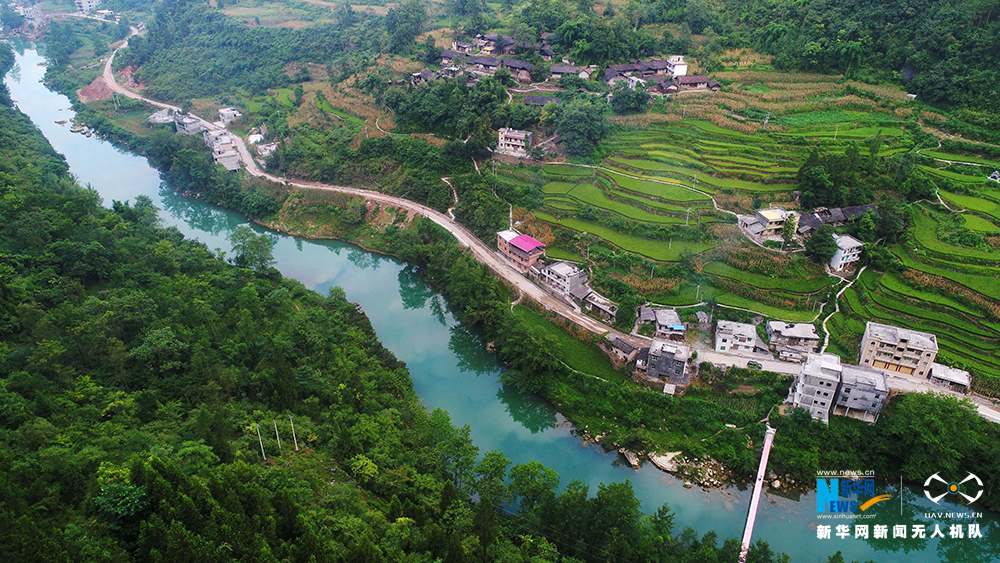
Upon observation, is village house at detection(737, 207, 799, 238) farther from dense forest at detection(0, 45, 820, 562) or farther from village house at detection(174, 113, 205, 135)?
village house at detection(174, 113, 205, 135)

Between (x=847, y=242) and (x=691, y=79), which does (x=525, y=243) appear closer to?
(x=847, y=242)

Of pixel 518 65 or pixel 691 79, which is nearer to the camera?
pixel 691 79

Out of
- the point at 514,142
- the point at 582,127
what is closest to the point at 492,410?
the point at 582,127

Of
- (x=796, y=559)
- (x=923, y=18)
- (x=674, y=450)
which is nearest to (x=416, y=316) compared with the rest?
(x=674, y=450)

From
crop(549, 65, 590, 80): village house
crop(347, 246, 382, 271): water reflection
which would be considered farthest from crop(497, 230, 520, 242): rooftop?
crop(549, 65, 590, 80): village house

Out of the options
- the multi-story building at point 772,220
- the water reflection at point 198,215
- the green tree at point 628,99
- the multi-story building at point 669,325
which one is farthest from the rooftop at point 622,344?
the water reflection at point 198,215
